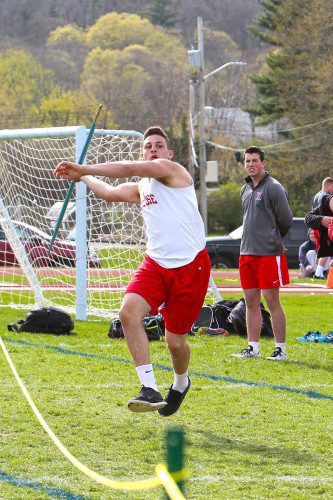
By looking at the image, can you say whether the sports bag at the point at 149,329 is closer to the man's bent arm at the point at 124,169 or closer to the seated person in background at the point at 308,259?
the man's bent arm at the point at 124,169

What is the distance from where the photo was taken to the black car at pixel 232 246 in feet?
92.3

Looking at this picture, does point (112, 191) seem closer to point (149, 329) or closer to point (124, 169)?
point (124, 169)

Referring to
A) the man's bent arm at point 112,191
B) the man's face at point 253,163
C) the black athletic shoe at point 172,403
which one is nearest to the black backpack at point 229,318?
the man's face at point 253,163

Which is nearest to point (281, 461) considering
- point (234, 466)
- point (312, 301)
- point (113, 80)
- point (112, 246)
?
point (234, 466)

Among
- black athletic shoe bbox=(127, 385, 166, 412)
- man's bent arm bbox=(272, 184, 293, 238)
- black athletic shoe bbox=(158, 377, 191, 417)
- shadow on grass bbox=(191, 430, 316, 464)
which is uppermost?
man's bent arm bbox=(272, 184, 293, 238)

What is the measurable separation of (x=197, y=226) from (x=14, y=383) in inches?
90.6

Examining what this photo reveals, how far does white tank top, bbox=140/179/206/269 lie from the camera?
6770 millimetres

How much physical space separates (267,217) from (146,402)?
397cm

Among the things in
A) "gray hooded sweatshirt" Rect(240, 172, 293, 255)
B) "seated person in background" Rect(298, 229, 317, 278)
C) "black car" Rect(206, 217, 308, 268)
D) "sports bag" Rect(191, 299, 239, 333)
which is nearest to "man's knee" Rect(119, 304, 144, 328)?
"gray hooded sweatshirt" Rect(240, 172, 293, 255)

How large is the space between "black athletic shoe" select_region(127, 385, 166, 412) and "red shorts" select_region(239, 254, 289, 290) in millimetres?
3579

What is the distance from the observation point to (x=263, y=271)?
9.86 m

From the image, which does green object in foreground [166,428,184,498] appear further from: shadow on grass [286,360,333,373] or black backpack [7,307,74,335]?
black backpack [7,307,74,335]

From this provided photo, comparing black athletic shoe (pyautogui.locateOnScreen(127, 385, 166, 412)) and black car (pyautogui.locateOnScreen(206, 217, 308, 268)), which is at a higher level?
black athletic shoe (pyautogui.locateOnScreen(127, 385, 166, 412))

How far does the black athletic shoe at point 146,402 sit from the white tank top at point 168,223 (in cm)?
85
